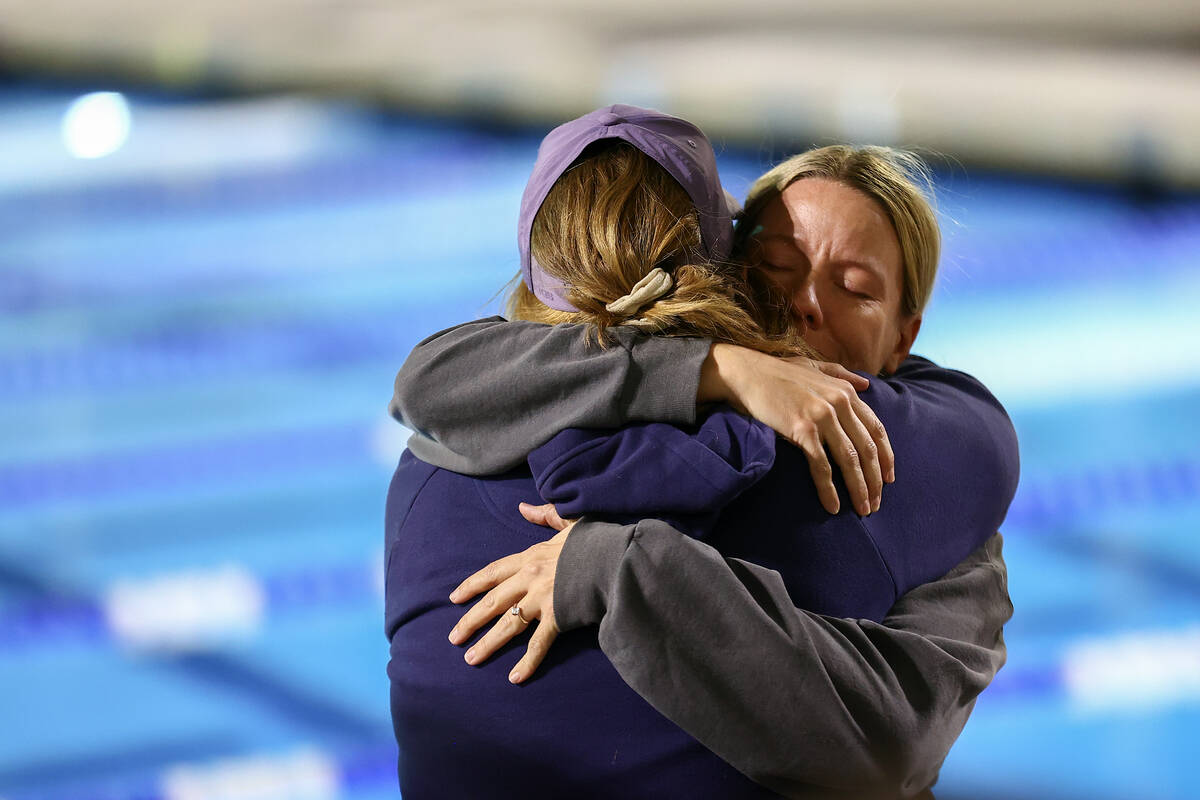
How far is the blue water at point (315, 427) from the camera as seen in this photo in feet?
8.43

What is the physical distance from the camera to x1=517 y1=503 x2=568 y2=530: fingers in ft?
2.87

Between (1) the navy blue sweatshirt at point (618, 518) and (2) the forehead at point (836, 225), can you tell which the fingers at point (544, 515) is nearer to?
(1) the navy blue sweatshirt at point (618, 518)

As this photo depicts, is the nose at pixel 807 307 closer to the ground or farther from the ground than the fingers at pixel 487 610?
farther from the ground

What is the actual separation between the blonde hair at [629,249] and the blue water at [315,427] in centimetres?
177

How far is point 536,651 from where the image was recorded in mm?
843

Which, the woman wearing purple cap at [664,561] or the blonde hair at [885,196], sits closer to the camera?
the woman wearing purple cap at [664,561]

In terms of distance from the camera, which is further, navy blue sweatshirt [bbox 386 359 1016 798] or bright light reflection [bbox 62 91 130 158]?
bright light reflection [bbox 62 91 130 158]

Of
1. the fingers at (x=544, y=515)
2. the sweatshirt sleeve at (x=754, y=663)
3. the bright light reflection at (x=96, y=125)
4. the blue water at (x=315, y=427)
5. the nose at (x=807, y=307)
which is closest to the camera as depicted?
the sweatshirt sleeve at (x=754, y=663)

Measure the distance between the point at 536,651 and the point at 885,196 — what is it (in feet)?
1.85

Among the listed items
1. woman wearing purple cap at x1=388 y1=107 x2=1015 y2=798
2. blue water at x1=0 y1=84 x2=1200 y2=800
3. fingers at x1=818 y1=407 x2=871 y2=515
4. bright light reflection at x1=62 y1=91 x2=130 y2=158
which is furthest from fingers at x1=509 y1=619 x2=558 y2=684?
bright light reflection at x1=62 y1=91 x2=130 y2=158

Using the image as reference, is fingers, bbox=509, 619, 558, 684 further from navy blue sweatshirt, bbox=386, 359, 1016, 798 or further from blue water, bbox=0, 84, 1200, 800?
blue water, bbox=0, 84, 1200, 800

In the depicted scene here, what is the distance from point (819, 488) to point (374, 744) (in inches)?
77.1

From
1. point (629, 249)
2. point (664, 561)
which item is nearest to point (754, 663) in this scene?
point (664, 561)

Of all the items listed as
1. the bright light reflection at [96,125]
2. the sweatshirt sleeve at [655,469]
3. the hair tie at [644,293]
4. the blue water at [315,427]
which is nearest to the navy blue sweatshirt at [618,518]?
the sweatshirt sleeve at [655,469]
